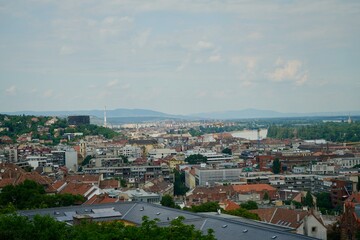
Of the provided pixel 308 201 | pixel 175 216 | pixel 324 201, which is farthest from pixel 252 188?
pixel 175 216

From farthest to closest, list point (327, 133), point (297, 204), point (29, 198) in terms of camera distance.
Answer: point (327, 133), point (297, 204), point (29, 198)

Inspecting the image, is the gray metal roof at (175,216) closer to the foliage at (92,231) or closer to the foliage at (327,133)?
the foliage at (92,231)

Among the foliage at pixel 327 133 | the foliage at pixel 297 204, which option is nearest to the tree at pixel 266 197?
the foliage at pixel 297 204

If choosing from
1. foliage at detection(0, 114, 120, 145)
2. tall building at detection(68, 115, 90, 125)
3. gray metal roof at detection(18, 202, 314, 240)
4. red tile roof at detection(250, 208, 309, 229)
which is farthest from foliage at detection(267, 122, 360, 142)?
gray metal roof at detection(18, 202, 314, 240)

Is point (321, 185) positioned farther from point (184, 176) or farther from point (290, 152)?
point (290, 152)

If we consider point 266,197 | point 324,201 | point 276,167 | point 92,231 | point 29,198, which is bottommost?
point 324,201

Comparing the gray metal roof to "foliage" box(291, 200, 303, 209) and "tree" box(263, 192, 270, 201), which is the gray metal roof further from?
"tree" box(263, 192, 270, 201)

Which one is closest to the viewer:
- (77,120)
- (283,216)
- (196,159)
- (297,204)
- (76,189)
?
(283,216)

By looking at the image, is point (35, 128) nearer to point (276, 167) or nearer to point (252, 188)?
point (276, 167)

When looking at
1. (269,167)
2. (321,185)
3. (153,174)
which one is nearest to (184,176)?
(153,174)
